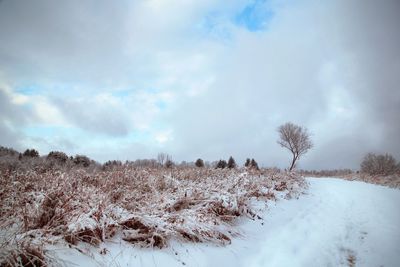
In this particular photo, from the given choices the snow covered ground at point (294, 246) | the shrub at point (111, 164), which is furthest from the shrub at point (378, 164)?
the shrub at point (111, 164)

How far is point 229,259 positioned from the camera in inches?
157

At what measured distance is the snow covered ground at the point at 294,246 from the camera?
344 centimetres

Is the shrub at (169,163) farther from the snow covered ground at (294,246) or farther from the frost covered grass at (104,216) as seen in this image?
the snow covered ground at (294,246)

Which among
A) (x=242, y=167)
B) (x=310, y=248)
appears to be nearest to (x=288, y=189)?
(x=242, y=167)

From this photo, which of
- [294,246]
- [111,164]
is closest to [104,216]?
[294,246]

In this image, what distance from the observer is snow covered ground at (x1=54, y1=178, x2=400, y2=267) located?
11.3 feet

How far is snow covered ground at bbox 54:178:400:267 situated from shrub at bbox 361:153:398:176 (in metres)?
25.7

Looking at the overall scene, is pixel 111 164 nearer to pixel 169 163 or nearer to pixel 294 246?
pixel 169 163

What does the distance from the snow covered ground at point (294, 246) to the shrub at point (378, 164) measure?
2566cm

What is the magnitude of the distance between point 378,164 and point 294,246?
32.3 meters

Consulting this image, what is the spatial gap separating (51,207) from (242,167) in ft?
30.7

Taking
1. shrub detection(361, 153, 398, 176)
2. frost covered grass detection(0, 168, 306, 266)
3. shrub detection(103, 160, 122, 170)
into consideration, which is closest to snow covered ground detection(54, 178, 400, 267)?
frost covered grass detection(0, 168, 306, 266)

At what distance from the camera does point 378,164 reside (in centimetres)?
2967

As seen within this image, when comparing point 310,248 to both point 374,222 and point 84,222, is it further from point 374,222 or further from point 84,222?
point 84,222
